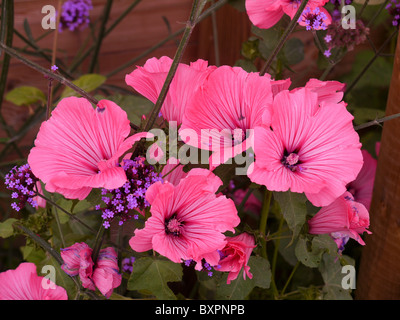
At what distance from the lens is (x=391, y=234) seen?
26.0 inches

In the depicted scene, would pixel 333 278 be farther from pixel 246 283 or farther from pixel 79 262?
pixel 79 262

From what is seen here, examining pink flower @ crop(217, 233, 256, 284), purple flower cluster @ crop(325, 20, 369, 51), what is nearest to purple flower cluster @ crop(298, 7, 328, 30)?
purple flower cluster @ crop(325, 20, 369, 51)

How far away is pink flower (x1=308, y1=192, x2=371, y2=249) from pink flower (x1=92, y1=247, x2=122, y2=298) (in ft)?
0.69

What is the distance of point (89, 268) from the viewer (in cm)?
50

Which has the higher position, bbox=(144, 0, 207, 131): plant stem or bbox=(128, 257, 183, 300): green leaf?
bbox=(144, 0, 207, 131): plant stem

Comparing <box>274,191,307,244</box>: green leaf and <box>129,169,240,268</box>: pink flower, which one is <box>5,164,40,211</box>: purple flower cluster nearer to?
<box>129,169,240,268</box>: pink flower

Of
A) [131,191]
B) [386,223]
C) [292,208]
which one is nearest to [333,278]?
[386,223]

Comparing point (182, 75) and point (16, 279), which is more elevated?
point (182, 75)

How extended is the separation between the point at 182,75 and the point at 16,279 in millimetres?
269

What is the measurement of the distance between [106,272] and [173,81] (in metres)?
0.19

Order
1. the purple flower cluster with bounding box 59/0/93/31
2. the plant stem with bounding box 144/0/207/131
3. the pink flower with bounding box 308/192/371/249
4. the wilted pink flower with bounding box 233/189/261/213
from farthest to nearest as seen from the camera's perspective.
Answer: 1. the purple flower cluster with bounding box 59/0/93/31
2. the wilted pink flower with bounding box 233/189/261/213
3. the pink flower with bounding box 308/192/371/249
4. the plant stem with bounding box 144/0/207/131

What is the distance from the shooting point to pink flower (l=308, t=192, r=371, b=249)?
0.52 m

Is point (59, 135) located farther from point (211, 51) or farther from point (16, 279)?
point (211, 51)
